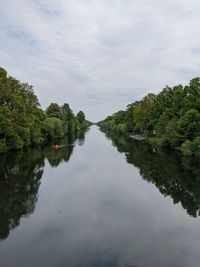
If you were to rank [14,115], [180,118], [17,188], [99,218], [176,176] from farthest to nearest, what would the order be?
[180,118], [14,115], [176,176], [17,188], [99,218]

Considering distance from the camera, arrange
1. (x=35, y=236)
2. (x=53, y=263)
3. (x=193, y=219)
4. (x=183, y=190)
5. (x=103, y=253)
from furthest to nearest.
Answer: (x=183, y=190) < (x=193, y=219) < (x=35, y=236) < (x=103, y=253) < (x=53, y=263)

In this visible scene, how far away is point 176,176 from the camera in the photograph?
28812 millimetres

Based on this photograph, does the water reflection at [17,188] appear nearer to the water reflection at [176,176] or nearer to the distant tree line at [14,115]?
the distant tree line at [14,115]

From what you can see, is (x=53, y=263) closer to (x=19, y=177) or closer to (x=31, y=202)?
(x=31, y=202)

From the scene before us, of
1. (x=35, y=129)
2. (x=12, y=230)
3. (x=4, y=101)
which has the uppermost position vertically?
(x=4, y=101)

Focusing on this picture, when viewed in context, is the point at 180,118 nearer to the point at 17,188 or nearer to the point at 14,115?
the point at 14,115

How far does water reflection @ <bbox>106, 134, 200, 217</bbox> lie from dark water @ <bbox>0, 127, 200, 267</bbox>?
6 cm

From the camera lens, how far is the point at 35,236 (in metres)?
14.6

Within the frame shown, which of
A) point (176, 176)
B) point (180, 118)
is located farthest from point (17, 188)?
point (180, 118)

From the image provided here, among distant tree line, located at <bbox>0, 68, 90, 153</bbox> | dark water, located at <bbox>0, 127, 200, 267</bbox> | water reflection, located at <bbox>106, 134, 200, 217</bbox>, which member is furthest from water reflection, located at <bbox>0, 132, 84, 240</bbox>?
water reflection, located at <bbox>106, 134, 200, 217</bbox>

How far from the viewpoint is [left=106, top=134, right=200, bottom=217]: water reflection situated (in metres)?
21.3

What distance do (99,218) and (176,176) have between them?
1326 centimetres

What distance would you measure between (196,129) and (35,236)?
31769mm

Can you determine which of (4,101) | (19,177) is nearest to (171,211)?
(19,177)
